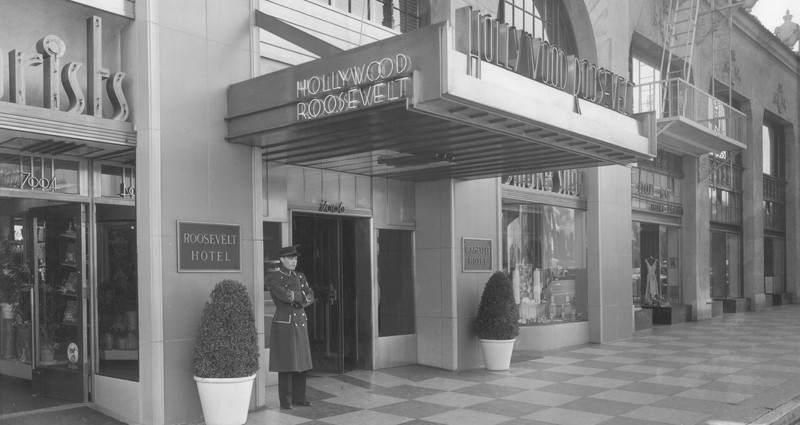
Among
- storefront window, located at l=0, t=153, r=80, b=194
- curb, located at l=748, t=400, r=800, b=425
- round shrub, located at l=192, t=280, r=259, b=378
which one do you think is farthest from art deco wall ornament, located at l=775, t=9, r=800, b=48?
storefront window, located at l=0, t=153, r=80, b=194

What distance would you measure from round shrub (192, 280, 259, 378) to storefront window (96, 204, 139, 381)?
33.7 inches

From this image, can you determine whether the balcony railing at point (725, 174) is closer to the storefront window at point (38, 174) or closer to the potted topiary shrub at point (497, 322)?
the potted topiary shrub at point (497, 322)

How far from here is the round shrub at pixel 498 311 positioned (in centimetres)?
1188

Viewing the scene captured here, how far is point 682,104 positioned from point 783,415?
37.0 feet

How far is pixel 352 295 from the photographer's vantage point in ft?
38.9

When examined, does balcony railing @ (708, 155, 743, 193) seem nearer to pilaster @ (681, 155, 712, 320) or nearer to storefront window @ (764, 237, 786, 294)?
pilaster @ (681, 155, 712, 320)

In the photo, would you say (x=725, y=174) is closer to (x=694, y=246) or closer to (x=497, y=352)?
(x=694, y=246)

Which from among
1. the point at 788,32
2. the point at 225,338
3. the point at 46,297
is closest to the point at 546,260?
the point at 225,338

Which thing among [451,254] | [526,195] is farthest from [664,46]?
[451,254]

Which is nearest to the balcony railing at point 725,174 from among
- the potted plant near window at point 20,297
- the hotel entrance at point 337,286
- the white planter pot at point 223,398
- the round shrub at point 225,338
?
the hotel entrance at point 337,286

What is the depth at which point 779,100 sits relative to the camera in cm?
2939

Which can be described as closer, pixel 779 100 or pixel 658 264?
pixel 658 264

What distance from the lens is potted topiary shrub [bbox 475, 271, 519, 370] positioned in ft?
39.0

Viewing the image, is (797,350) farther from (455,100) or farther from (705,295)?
(455,100)
